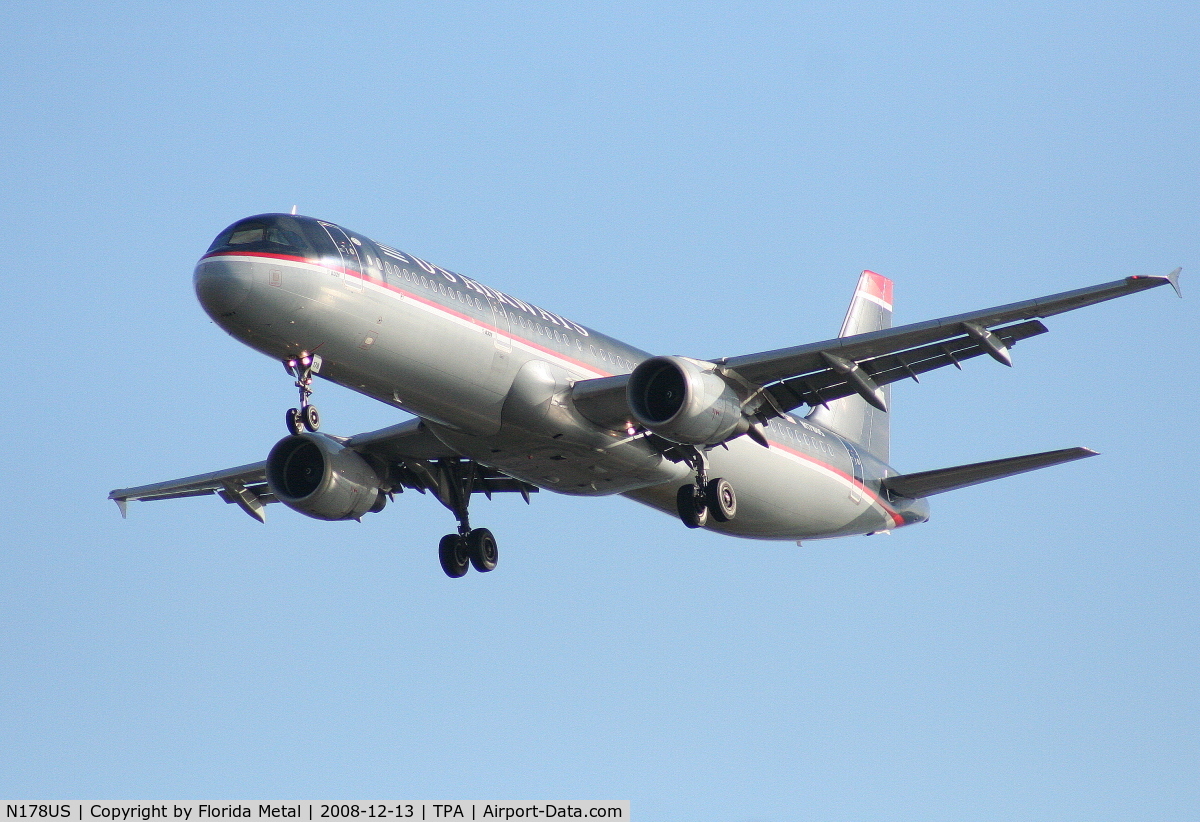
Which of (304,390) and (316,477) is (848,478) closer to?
(316,477)

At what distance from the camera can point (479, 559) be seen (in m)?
38.2

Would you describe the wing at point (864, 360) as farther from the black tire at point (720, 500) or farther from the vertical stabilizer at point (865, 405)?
the vertical stabilizer at point (865, 405)

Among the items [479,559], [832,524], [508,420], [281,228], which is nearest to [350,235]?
[281,228]

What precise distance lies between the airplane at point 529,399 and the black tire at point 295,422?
0.04m

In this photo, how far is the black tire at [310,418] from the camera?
30.2 m

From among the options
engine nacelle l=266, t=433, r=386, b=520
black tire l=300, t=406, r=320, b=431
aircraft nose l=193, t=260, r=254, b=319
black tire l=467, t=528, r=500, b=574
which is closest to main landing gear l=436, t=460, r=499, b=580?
black tire l=467, t=528, r=500, b=574

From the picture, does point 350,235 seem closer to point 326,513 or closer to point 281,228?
point 281,228

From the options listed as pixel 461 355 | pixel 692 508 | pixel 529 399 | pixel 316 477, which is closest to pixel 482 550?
pixel 316 477

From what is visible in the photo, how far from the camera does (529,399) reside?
106 feet

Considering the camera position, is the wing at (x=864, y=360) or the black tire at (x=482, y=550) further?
the black tire at (x=482, y=550)

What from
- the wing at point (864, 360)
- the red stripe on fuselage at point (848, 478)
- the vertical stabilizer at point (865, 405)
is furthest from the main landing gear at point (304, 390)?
the vertical stabilizer at point (865, 405)

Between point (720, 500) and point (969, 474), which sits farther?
point (969, 474)

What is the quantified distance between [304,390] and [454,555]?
8.99 meters
